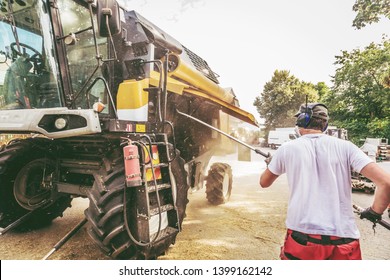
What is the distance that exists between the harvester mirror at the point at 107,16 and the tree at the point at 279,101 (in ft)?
32.4

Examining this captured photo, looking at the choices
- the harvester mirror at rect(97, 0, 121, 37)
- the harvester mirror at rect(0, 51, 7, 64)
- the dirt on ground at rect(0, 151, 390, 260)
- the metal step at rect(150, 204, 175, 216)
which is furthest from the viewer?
the dirt on ground at rect(0, 151, 390, 260)

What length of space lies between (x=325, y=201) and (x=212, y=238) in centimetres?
218

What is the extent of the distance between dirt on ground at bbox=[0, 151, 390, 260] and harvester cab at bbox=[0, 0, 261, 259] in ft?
0.98

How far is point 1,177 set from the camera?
312 cm

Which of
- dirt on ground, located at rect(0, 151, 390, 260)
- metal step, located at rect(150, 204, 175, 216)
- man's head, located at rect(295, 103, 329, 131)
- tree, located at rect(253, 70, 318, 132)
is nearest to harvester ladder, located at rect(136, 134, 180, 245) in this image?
metal step, located at rect(150, 204, 175, 216)

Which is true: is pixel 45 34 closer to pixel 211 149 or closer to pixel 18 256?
pixel 18 256

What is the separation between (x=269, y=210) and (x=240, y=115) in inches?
75.0

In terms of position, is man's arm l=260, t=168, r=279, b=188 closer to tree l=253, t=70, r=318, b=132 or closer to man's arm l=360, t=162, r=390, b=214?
man's arm l=360, t=162, r=390, b=214

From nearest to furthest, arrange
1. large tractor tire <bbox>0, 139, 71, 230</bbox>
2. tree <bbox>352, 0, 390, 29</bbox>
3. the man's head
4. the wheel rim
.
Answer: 1. the man's head
2. large tractor tire <bbox>0, 139, 71, 230</bbox>
3. the wheel rim
4. tree <bbox>352, 0, 390, 29</bbox>

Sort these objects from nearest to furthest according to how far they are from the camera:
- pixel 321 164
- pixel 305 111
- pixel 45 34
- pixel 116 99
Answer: pixel 321 164
pixel 305 111
pixel 45 34
pixel 116 99

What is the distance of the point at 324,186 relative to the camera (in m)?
1.62

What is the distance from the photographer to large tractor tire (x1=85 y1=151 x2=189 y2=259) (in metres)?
2.15
